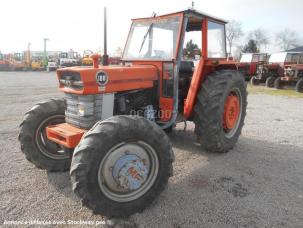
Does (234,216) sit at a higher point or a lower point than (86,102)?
lower

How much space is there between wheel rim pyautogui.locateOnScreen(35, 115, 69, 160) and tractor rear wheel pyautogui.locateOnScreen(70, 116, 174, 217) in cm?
136

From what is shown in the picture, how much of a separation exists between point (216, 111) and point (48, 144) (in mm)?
2461

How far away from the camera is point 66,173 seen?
4062 mm

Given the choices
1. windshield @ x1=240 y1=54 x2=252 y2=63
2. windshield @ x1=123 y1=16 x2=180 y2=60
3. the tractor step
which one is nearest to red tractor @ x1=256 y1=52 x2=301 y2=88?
windshield @ x1=240 y1=54 x2=252 y2=63

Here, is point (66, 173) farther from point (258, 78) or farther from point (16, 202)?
point (258, 78)

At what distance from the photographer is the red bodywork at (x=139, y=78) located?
3.51m

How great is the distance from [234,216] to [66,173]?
2242 millimetres

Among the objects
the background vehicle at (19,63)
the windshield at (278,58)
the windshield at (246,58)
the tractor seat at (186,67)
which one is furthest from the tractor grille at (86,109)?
the background vehicle at (19,63)

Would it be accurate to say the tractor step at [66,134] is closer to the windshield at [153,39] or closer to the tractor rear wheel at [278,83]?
the windshield at [153,39]

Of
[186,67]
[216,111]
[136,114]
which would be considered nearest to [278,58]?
[186,67]

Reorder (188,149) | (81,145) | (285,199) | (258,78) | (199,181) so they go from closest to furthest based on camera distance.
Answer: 1. (81,145)
2. (285,199)
3. (199,181)
4. (188,149)
5. (258,78)

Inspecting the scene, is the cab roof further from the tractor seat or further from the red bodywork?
the tractor seat

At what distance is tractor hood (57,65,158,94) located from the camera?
3516mm

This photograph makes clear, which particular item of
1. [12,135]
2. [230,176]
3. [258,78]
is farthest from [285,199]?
[258,78]
